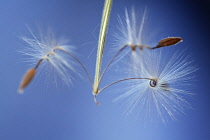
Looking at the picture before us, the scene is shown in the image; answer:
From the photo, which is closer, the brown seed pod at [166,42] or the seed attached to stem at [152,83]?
the brown seed pod at [166,42]

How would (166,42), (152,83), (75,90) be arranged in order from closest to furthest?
1. (166,42)
2. (152,83)
3. (75,90)

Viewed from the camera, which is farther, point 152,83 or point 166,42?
point 152,83

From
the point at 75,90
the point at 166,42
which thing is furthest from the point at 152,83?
the point at 75,90

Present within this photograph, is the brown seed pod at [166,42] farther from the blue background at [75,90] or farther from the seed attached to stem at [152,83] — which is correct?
the blue background at [75,90]

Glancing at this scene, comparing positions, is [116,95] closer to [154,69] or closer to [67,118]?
[67,118]

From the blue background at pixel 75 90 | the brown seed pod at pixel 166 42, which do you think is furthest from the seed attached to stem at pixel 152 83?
the blue background at pixel 75 90

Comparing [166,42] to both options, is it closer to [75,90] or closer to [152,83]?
[152,83]

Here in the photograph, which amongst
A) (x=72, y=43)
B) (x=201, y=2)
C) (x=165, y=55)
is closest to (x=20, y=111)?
(x=72, y=43)

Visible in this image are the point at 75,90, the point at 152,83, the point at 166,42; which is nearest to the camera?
the point at 166,42
